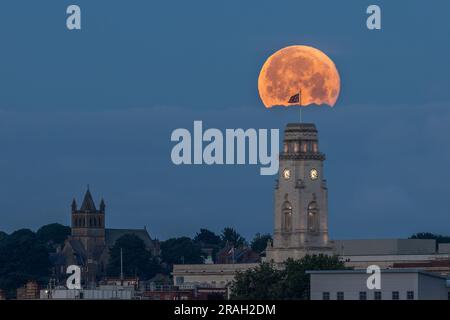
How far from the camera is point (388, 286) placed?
143 m

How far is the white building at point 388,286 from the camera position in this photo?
461ft

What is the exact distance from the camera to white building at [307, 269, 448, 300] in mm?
140500
